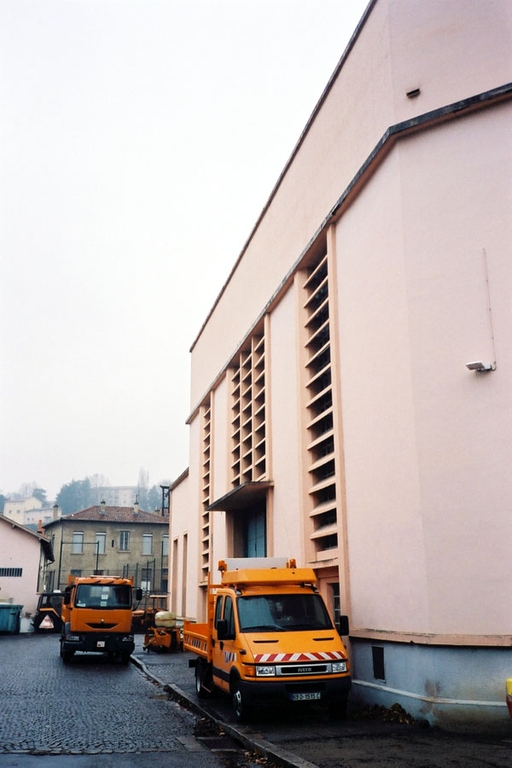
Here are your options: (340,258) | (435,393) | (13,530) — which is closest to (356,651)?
(435,393)

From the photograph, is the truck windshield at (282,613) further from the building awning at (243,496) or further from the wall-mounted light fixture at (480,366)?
the building awning at (243,496)

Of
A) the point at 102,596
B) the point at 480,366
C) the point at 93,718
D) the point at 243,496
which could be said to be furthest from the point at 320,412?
the point at 102,596

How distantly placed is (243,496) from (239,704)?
9.75 metres

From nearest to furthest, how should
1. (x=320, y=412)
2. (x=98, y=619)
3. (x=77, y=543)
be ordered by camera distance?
(x=320, y=412), (x=98, y=619), (x=77, y=543)

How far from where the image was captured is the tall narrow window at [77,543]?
223ft

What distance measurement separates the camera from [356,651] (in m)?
13.1

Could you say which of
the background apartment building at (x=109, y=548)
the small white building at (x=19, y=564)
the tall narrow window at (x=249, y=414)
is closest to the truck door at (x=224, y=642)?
the tall narrow window at (x=249, y=414)

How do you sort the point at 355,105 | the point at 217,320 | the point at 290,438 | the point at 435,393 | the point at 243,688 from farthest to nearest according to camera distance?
the point at 217,320
the point at 290,438
the point at 355,105
the point at 435,393
the point at 243,688

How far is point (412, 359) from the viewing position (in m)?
11.8

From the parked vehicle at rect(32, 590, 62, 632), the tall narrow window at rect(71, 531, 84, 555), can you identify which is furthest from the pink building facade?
the tall narrow window at rect(71, 531, 84, 555)

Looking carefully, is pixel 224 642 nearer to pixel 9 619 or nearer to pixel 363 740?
pixel 363 740

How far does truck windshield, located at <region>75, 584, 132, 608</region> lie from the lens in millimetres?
22156

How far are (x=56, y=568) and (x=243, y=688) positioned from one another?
203 feet

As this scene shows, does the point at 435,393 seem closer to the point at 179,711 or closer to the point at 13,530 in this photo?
the point at 179,711
